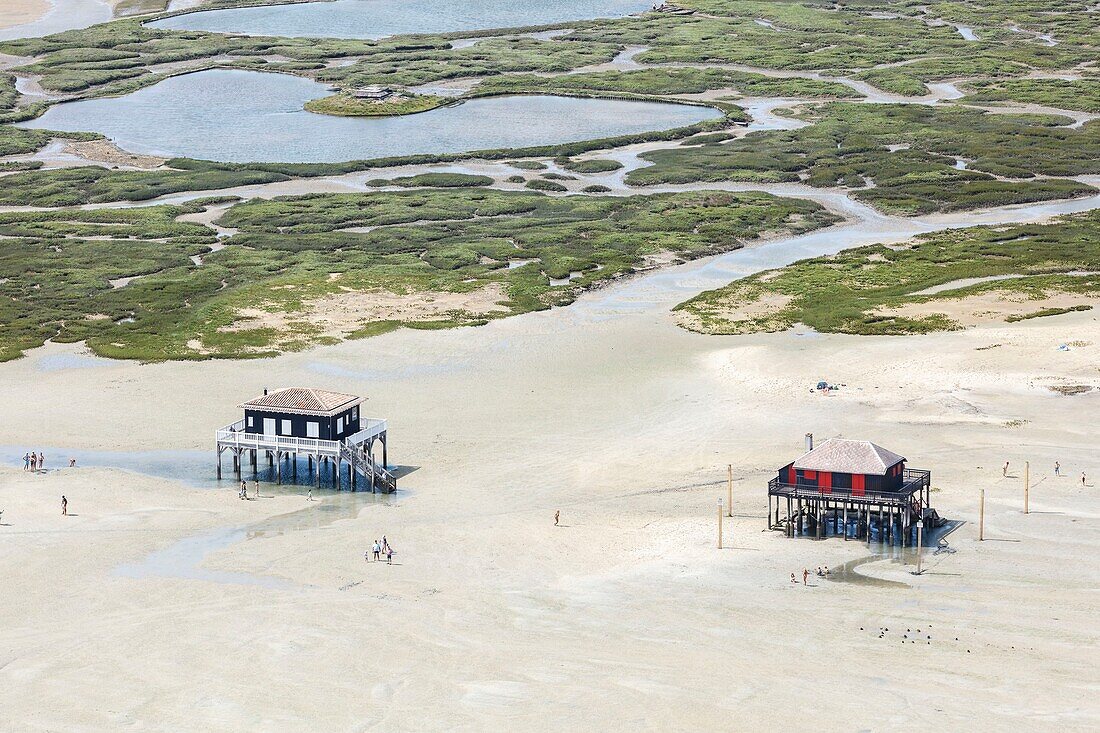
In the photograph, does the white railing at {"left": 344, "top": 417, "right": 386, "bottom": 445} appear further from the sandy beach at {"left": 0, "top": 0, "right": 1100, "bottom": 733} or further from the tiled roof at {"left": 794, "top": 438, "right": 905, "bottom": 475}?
the tiled roof at {"left": 794, "top": 438, "right": 905, "bottom": 475}

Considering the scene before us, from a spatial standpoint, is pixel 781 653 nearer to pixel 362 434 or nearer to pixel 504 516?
pixel 504 516

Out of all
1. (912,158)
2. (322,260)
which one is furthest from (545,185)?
(912,158)

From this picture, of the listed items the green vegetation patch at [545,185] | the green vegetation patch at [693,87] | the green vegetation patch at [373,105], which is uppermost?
the green vegetation patch at [693,87]

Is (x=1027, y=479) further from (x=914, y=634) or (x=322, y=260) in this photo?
(x=322, y=260)

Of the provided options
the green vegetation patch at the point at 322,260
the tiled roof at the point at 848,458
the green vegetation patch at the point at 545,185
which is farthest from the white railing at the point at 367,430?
the green vegetation patch at the point at 545,185

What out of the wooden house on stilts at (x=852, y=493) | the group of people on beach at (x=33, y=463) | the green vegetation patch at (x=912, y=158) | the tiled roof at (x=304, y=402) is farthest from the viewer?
the green vegetation patch at (x=912, y=158)

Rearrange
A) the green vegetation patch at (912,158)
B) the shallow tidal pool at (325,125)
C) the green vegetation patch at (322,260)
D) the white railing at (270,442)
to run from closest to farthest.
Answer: the white railing at (270,442)
the green vegetation patch at (322,260)
the green vegetation patch at (912,158)
the shallow tidal pool at (325,125)

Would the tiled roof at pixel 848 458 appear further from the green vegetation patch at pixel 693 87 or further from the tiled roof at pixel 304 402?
the green vegetation patch at pixel 693 87

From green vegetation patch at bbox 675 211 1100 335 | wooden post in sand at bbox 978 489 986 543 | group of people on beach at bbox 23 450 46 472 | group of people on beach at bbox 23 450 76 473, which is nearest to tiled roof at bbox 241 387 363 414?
group of people on beach at bbox 23 450 76 473

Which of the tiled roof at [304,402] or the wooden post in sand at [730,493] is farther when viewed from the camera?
the tiled roof at [304,402]
